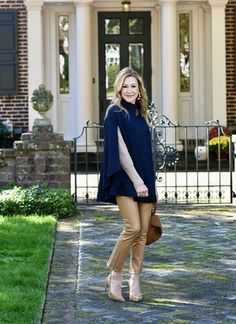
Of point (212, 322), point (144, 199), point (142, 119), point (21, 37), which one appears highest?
point (21, 37)

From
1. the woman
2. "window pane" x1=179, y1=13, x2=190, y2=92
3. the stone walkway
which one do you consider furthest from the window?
the woman

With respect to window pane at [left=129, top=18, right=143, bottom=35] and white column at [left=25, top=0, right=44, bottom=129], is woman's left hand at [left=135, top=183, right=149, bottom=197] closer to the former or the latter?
white column at [left=25, top=0, right=44, bottom=129]

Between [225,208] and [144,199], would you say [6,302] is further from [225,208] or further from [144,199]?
[225,208]

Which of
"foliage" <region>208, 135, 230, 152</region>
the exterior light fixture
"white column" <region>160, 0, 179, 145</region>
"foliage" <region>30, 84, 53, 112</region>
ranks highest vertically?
the exterior light fixture

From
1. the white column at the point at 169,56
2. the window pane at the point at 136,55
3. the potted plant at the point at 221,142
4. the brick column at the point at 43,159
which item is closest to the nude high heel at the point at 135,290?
the brick column at the point at 43,159

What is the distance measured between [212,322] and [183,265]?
197 cm

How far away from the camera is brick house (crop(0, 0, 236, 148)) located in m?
17.5

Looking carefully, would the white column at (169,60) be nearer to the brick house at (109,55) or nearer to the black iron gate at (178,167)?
the brick house at (109,55)

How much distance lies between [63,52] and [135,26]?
63.7 inches

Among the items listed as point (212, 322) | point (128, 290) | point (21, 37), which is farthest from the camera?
point (21, 37)

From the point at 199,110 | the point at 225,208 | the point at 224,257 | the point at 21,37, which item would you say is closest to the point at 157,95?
the point at 199,110

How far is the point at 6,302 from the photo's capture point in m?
6.32

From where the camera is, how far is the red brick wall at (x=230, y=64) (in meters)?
18.3

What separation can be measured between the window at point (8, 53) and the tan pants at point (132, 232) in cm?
1194
